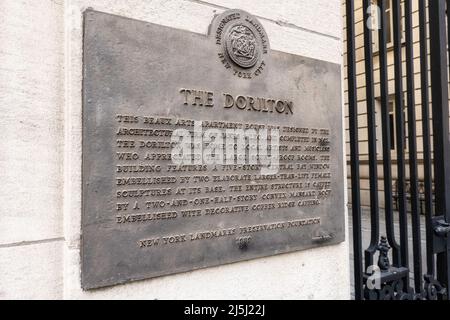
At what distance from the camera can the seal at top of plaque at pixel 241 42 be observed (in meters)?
2.22

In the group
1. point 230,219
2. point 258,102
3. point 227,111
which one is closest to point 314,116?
point 258,102

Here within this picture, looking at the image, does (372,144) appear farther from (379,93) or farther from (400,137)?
(379,93)

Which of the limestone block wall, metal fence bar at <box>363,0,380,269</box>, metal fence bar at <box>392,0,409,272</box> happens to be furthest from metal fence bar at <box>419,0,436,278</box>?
the limestone block wall

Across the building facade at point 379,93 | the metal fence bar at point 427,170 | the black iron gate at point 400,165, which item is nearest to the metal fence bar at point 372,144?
the black iron gate at point 400,165

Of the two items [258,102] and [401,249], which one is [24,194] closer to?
[258,102]

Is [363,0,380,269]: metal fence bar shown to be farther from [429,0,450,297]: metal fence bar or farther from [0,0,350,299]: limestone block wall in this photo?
[0,0,350,299]: limestone block wall

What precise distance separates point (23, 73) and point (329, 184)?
1.94 meters

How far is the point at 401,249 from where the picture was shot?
2.79m
